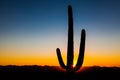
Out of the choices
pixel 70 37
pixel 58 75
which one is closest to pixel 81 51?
pixel 70 37

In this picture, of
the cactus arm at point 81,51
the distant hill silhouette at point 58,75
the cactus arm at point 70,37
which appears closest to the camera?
the cactus arm at point 81,51

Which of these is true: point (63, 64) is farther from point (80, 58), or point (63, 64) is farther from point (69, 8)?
point (69, 8)

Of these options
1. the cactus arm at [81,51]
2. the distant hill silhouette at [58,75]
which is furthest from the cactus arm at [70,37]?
the distant hill silhouette at [58,75]

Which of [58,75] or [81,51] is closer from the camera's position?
[81,51]

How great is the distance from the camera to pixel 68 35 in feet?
71.2

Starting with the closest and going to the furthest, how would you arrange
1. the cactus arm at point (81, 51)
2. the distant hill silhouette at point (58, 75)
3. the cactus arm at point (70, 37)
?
1. the cactus arm at point (81, 51)
2. the cactus arm at point (70, 37)
3. the distant hill silhouette at point (58, 75)

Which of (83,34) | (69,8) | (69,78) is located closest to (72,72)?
(69,78)

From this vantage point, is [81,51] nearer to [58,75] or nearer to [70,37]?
[70,37]

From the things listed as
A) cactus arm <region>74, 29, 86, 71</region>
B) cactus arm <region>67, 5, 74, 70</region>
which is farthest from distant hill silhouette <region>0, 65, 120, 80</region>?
cactus arm <region>67, 5, 74, 70</region>

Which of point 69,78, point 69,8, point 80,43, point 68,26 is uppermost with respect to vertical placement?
point 69,8

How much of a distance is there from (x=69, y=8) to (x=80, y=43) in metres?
2.96

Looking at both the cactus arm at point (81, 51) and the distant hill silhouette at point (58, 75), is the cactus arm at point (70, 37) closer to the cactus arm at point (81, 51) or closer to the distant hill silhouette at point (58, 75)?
the cactus arm at point (81, 51)

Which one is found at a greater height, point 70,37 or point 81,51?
point 70,37

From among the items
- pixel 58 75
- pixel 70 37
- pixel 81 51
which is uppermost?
pixel 70 37
